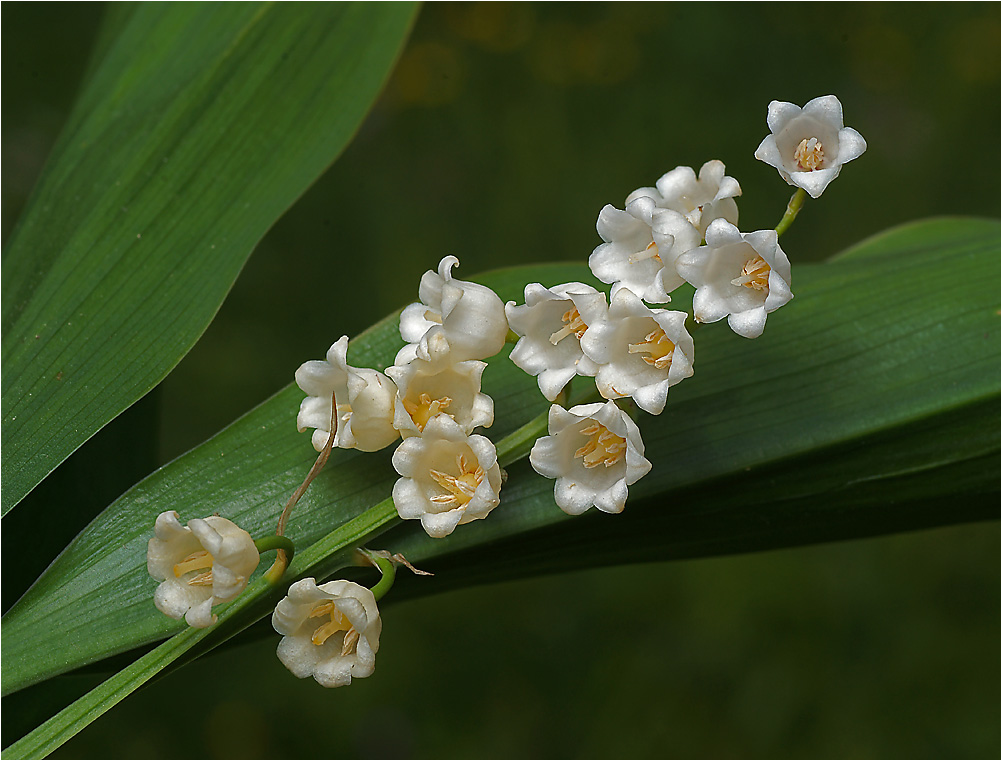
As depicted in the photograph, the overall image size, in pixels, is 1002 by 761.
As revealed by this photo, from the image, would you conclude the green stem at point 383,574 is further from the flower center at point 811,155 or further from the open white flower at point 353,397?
the flower center at point 811,155

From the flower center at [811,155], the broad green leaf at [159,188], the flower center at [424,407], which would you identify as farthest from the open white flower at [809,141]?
the broad green leaf at [159,188]

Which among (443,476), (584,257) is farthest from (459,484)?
(584,257)

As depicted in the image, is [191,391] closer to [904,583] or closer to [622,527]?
[622,527]

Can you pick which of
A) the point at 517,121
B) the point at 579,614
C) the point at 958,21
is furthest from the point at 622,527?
the point at 958,21

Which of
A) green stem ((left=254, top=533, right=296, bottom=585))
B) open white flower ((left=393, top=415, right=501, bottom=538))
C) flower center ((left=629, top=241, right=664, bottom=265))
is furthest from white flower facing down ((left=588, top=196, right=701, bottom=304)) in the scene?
green stem ((left=254, top=533, right=296, bottom=585))

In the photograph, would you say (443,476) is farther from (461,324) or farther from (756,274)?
(756,274)

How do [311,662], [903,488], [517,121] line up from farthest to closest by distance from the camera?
[517,121]
[903,488]
[311,662]
